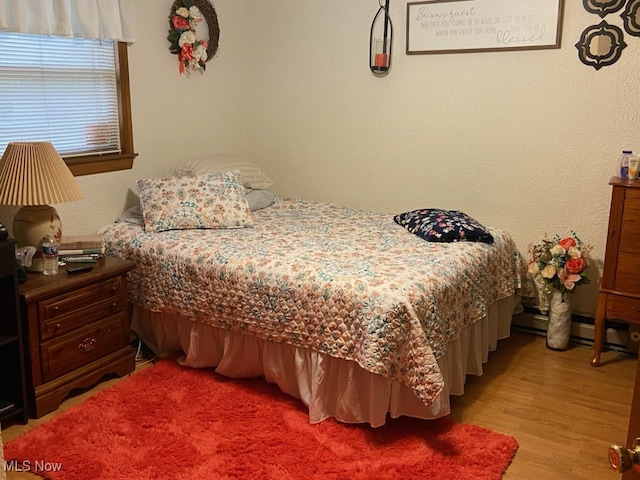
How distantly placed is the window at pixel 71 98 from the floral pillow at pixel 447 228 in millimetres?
1681

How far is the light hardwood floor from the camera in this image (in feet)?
7.73

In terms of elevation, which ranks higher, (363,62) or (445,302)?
(363,62)

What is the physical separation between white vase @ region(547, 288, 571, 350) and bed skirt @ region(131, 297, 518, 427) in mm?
212

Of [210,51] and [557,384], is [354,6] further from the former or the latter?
[557,384]

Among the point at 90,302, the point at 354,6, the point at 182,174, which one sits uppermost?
the point at 354,6

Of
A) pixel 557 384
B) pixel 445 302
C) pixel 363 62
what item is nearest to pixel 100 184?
pixel 363 62

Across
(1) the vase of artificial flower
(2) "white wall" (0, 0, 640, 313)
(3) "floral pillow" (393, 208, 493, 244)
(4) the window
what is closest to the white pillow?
(2) "white wall" (0, 0, 640, 313)

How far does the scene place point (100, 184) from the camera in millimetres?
3424

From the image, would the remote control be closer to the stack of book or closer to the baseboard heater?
the stack of book

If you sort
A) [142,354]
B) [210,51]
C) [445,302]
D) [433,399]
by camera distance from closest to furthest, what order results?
[433,399]
[445,302]
[142,354]
[210,51]

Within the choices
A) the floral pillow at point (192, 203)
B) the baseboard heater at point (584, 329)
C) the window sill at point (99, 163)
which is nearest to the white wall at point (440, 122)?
the baseboard heater at point (584, 329)

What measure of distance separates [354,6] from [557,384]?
8.11 feet

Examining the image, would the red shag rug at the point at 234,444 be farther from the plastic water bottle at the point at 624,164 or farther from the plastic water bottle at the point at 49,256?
the plastic water bottle at the point at 624,164

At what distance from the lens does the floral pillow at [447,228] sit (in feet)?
10.1
